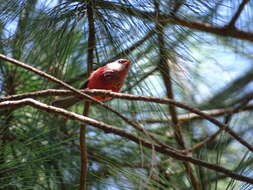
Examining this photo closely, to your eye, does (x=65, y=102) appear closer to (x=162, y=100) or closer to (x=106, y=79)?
(x=106, y=79)

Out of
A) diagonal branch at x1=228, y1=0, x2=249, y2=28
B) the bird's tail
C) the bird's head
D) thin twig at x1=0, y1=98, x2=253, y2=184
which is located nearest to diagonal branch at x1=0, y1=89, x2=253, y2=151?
thin twig at x1=0, y1=98, x2=253, y2=184

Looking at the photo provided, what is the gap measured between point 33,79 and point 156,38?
0.89m

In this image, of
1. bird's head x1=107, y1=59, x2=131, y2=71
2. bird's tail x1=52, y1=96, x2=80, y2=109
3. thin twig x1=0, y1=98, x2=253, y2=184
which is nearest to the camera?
thin twig x1=0, y1=98, x2=253, y2=184

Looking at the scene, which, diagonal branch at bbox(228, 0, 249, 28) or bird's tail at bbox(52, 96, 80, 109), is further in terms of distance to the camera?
bird's tail at bbox(52, 96, 80, 109)

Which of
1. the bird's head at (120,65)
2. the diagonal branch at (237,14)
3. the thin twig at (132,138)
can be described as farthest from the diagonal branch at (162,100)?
the diagonal branch at (237,14)

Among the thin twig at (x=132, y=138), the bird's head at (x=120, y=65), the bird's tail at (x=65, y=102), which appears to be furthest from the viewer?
the bird's tail at (x=65, y=102)

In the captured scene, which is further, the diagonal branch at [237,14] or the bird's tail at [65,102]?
the bird's tail at [65,102]

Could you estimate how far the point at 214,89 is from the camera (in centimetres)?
308

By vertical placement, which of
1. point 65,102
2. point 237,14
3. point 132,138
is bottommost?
point 132,138

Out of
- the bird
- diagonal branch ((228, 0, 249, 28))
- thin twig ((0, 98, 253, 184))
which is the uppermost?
diagonal branch ((228, 0, 249, 28))

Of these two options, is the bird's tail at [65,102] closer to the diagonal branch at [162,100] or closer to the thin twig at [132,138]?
the diagonal branch at [162,100]

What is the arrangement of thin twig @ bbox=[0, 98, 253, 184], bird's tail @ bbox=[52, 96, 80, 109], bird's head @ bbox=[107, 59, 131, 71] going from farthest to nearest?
bird's tail @ bbox=[52, 96, 80, 109] < bird's head @ bbox=[107, 59, 131, 71] < thin twig @ bbox=[0, 98, 253, 184]

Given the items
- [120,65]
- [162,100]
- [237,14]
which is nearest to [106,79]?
[120,65]

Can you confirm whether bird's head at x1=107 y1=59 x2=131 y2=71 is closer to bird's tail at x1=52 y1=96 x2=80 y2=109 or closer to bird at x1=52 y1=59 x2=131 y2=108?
bird at x1=52 y1=59 x2=131 y2=108
